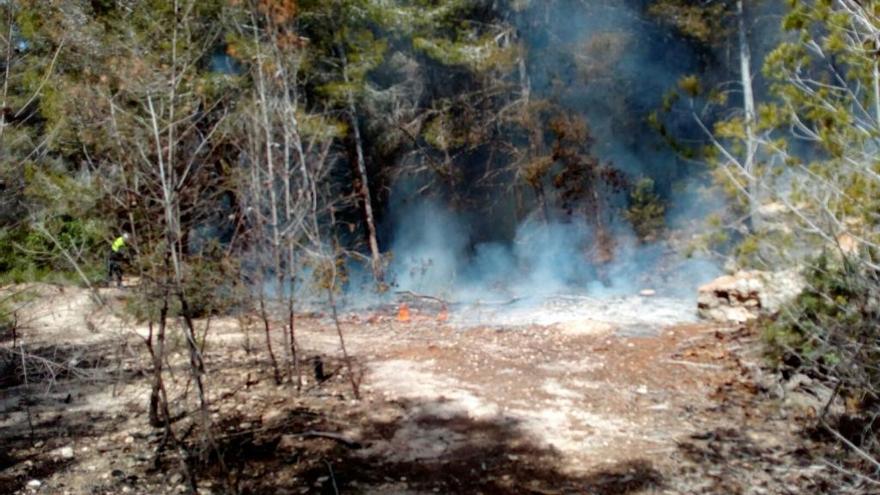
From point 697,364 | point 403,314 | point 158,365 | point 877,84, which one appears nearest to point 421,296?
point 403,314

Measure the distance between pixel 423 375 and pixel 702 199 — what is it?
1256 centimetres

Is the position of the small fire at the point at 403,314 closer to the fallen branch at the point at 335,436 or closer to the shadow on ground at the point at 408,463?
the shadow on ground at the point at 408,463

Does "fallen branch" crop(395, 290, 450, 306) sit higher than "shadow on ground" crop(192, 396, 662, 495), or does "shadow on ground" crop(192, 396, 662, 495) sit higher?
"fallen branch" crop(395, 290, 450, 306)

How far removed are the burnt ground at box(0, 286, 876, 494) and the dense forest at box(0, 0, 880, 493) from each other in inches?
9.9

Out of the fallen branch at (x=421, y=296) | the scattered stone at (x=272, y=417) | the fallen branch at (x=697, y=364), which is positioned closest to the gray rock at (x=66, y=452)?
the scattered stone at (x=272, y=417)

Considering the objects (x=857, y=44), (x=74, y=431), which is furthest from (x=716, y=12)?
(x=74, y=431)

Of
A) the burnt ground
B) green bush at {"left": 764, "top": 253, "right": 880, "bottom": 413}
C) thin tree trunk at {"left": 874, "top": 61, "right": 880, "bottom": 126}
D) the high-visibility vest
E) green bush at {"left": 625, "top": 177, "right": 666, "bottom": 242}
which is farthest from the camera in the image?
green bush at {"left": 625, "top": 177, "right": 666, "bottom": 242}

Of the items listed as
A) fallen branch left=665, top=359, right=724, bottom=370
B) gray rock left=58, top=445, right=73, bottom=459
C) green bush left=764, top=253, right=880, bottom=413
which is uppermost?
green bush left=764, top=253, right=880, bottom=413

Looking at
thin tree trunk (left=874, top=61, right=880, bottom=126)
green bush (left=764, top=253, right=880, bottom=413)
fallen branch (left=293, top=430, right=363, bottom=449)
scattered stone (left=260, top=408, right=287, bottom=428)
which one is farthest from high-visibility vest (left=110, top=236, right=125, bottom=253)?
thin tree trunk (left=874, top=61, right=880, bottom=126)

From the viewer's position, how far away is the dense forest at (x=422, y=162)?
245 inches

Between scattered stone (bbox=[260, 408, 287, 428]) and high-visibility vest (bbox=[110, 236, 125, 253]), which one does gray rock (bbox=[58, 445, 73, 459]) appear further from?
high-visibility vest (bbox=[110, 236, 125, 253])

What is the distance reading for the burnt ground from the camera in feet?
18.1

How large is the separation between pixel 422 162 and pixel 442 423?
13.1 m

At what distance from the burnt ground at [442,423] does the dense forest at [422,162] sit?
9.9 inches
